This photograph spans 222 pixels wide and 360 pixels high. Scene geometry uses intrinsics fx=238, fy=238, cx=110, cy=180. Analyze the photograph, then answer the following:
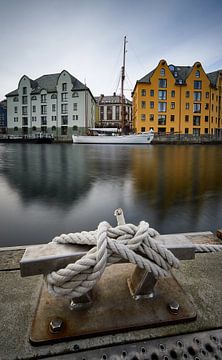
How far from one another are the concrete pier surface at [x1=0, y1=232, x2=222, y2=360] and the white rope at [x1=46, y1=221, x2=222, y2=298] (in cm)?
24

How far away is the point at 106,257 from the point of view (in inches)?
47.1

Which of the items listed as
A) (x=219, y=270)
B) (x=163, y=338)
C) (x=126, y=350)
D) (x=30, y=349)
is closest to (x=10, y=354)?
(x=30, y=349)

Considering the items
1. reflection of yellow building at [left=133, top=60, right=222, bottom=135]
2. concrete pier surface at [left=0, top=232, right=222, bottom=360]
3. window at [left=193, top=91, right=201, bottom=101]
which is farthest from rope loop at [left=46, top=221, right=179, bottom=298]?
window at [left=193, top=91, right=201, bottom=101]

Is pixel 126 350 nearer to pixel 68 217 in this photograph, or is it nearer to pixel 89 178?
pixel 68 217

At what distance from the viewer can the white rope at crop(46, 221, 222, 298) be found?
119 centimetres

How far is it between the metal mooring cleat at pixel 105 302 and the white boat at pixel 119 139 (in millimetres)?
41133

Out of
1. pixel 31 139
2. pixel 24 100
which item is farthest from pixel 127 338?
pixel 24 100

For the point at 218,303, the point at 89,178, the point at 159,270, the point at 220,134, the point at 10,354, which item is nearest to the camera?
the point at 10,354

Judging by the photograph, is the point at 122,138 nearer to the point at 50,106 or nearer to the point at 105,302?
the point at 50,106

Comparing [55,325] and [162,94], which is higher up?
[162,94]

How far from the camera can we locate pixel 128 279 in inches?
62.0

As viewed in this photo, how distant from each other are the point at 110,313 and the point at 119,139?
43369mm

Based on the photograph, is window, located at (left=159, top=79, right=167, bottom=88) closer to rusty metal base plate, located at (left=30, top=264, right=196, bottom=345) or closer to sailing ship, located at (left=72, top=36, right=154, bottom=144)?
sailing ship, located at (left=72, top=36, right=154, bottom=144)

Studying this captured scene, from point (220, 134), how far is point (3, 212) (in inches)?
2111
